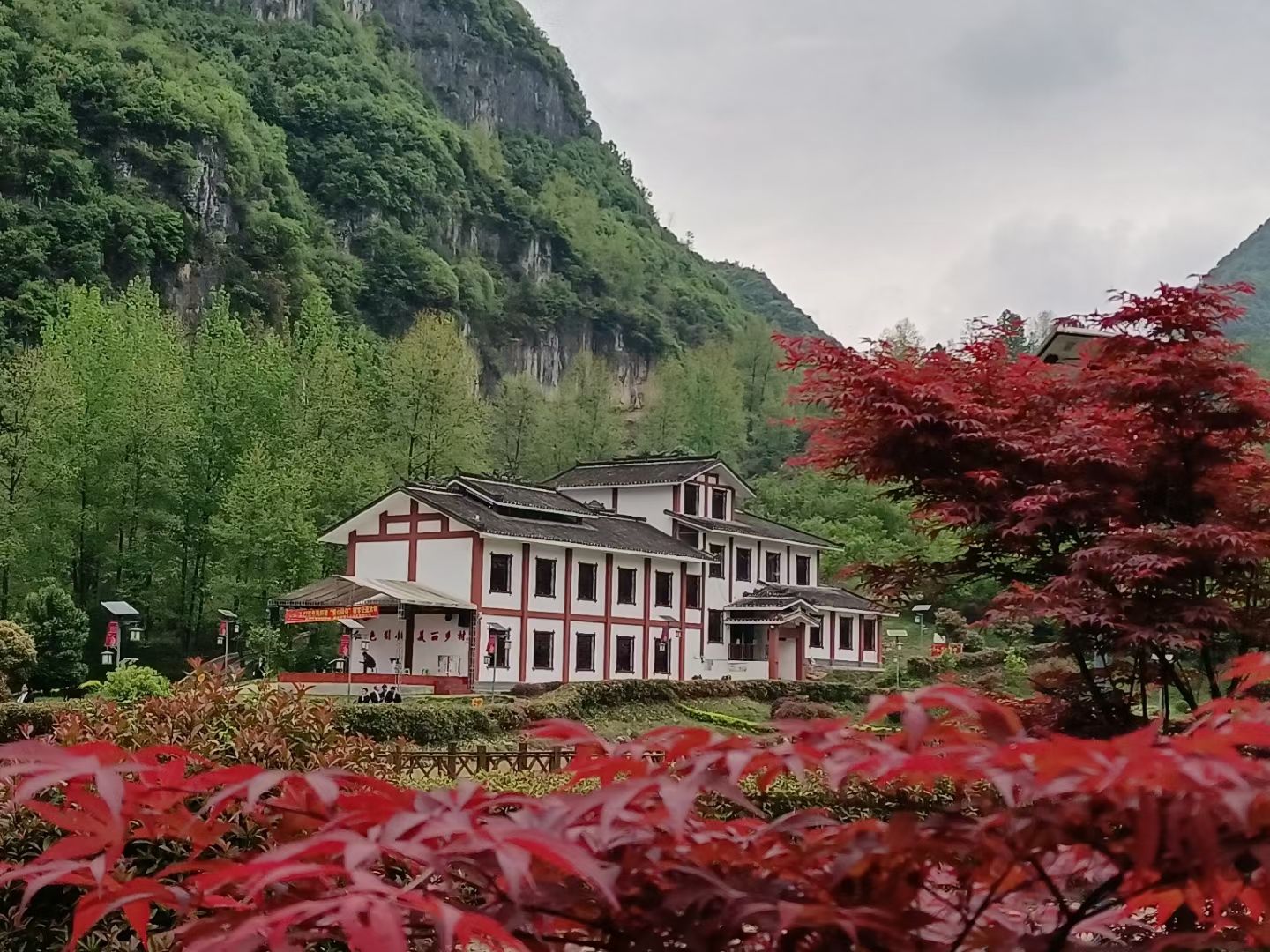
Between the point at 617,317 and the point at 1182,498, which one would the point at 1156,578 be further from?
the point at 617,317

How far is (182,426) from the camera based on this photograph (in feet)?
116

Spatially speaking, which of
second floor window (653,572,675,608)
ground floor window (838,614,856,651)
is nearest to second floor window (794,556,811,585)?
ground floor window (838,614,856,651)

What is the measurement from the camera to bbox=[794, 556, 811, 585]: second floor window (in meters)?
41.9

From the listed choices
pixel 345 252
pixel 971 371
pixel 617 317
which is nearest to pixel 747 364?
pixel 617 317

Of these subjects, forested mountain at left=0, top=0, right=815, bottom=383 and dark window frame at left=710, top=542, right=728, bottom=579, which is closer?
dark window frame at left=710, top=542, right=728, bottom=579

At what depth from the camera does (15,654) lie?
72.8ft

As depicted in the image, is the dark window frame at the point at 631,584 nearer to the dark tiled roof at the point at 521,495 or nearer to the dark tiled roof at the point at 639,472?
the dark tiled roof at the point at 521,495

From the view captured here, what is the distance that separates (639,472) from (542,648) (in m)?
9.50

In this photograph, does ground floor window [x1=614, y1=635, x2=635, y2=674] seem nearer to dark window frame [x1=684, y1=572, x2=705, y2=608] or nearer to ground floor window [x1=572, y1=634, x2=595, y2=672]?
ground floor window [x1=572, y1=634, x2=595, y2=672]

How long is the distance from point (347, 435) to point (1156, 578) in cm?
3559

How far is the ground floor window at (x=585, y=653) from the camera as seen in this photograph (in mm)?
31719

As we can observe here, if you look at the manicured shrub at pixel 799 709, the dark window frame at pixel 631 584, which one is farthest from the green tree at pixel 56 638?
the manicured shrub at pixel 799 709

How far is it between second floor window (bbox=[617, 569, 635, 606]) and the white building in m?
0.05

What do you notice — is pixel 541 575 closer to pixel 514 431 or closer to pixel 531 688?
pixel 531 688
